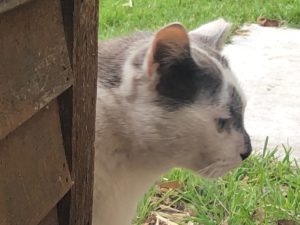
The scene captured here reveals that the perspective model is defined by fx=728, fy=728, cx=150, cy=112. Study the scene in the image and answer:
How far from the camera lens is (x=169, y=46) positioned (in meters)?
1.83

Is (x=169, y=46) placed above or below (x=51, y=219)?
above

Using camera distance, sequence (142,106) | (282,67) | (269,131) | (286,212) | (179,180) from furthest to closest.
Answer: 1. (282,67)
2. (269,131)
3. (179,180)
4. (286,212)
5. (142,106)

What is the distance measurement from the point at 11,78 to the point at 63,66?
0.22m

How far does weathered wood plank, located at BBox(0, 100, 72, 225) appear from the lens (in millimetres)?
1371

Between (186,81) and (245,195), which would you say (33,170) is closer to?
(186,81)

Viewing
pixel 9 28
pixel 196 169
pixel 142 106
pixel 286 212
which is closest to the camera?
pixel 9 28

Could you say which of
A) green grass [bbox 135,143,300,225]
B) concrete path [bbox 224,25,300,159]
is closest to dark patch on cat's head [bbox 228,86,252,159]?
green grass [bbox 135,143,300,225]

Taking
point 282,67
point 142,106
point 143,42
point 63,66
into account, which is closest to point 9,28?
point 63,66

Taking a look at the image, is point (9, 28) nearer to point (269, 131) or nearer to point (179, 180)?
point (179, 180)

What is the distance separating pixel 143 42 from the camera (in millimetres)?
2107

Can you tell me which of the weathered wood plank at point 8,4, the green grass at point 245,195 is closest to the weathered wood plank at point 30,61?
the weathered wood plank at point 8,4

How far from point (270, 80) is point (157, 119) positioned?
2.05 m

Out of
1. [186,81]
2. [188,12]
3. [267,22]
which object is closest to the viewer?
[186,81]

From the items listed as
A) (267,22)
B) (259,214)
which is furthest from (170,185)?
(267,22)
